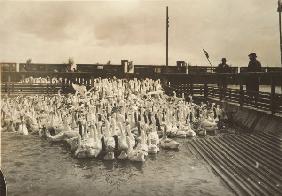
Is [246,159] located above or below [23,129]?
below

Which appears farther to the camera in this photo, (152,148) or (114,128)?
(114,128)

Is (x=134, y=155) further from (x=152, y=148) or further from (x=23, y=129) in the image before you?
(x=23, y=129)

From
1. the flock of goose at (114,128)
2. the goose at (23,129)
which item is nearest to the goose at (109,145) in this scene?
the flock of goose at (114,128)

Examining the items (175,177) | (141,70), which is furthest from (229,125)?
(141,70)

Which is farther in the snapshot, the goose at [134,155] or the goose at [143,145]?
the goose at [143,145]

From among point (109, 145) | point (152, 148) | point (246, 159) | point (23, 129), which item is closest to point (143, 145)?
point (152, 148)

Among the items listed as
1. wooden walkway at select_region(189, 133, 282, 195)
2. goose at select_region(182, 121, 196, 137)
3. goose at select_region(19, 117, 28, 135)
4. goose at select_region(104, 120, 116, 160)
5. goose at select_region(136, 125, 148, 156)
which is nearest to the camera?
wooden walkway at select_region(189, 133, 282, 195)

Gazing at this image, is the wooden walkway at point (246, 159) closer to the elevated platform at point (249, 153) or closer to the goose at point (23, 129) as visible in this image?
the elevated platform at point (249, 153)

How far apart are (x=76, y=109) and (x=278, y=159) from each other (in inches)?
264

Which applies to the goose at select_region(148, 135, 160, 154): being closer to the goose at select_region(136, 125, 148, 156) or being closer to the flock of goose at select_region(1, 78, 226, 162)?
the flock of goose at select_region(1, 78, 226, 162)

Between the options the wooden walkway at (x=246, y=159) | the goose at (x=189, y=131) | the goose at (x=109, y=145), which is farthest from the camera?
the goose at (x=189, y=131)

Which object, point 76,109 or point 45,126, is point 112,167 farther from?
point 76,109

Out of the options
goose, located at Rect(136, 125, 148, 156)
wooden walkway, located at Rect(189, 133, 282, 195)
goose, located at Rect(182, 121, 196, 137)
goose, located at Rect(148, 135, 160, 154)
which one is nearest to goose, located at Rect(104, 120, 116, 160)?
goose, located at Rect(136, 125, 148, 156)

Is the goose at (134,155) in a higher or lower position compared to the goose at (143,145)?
lower
